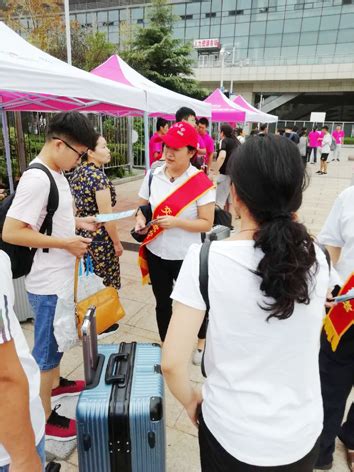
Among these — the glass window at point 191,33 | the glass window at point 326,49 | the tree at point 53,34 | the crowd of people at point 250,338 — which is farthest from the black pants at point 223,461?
the glass window at point 191,33

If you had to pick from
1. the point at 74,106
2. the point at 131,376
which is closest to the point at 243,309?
the point at 131,376

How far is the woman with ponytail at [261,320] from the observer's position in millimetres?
875

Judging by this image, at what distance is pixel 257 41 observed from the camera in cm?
3603

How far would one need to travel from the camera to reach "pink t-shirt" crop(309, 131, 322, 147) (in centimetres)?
1698

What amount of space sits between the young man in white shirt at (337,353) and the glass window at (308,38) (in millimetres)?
39202

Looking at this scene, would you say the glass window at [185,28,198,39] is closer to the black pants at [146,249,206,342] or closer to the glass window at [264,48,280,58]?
the glass window at [264,48,280,58]

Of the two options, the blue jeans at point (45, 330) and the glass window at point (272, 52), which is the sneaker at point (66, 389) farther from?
the glass window at point (272, 52)

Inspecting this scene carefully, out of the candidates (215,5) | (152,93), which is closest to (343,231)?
(152,93)

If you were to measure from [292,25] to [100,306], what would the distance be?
40.1m

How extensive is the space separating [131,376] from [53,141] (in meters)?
1.19

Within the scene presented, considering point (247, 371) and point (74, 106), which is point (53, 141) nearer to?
point (247, 371)

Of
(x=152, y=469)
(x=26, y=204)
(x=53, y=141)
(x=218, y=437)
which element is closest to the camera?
(x=218, y=437)

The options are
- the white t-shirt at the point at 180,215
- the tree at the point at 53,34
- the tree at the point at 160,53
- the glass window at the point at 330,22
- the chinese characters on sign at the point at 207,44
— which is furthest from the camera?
the chinese characters on sign at the point at 207,44

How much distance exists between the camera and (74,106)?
6109mm
